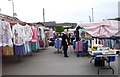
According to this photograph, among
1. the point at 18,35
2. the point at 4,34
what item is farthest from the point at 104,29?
the point at 4,34

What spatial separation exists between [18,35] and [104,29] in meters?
5.38

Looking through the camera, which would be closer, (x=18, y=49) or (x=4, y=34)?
(x=4, y=34)

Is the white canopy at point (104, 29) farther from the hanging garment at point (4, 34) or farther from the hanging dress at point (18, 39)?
the hanging garment at point (4, 34)

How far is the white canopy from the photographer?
14.7 metres

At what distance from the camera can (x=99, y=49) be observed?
1070 cm

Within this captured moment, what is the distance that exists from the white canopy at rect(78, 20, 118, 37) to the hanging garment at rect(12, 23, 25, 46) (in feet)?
15.5

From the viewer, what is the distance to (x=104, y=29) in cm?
1479

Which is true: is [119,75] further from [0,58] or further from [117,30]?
[0,58]

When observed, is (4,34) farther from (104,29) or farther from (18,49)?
(104,29)

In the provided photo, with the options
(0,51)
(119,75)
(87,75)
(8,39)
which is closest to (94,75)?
(87,75)

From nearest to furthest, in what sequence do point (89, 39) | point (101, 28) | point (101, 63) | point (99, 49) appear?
1. point (99, 49)
2. point (101, 63)
3. point (101, 28)
4. point (89, 39)

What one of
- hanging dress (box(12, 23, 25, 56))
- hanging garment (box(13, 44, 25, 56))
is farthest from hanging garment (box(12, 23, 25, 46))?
hanging garment (box(13, 44, 25, 56))

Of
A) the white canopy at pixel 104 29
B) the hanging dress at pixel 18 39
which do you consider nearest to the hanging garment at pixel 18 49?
the hanging dress at pixel 18 39

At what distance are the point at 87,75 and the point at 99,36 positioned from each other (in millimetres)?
6124
